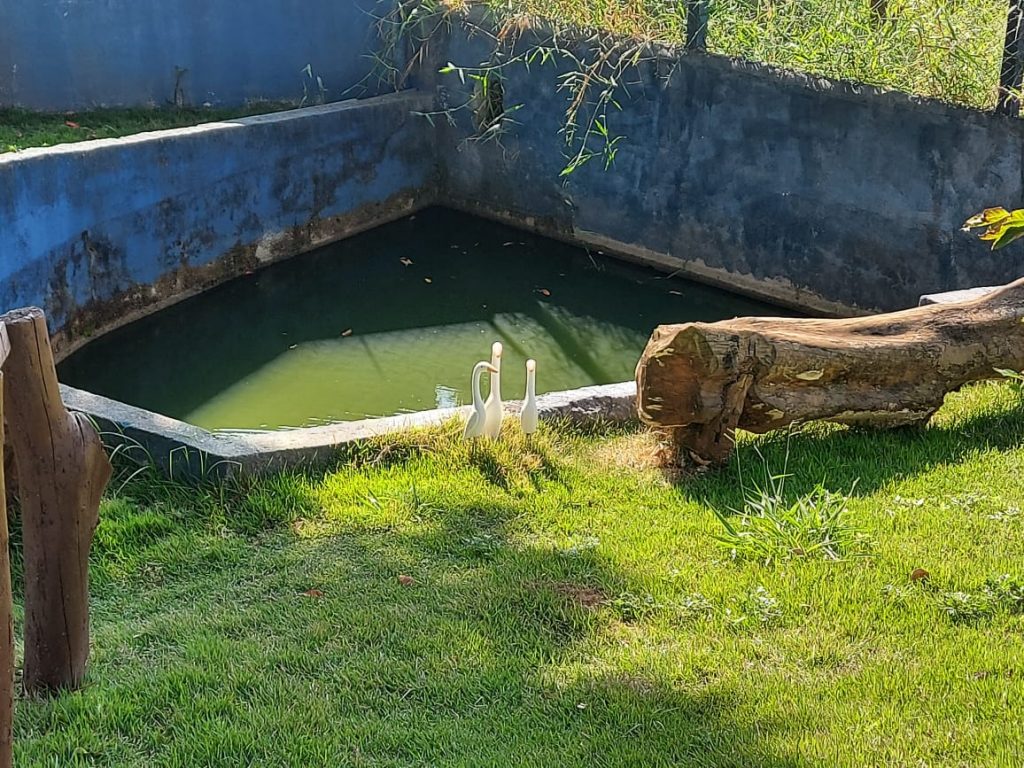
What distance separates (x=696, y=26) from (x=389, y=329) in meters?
3.25

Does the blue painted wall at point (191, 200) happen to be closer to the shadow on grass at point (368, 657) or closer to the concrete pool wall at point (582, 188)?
the concrete pool wall at point (582, 188)

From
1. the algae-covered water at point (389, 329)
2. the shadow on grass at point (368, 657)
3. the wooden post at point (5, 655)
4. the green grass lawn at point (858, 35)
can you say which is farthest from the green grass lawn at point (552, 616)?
the green grass lawn at point (858, 35)

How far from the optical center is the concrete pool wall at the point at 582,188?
8.11 metres

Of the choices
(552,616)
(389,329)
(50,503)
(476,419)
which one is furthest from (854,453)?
(389,329)

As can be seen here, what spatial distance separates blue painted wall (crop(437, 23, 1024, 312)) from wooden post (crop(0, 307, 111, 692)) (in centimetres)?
621

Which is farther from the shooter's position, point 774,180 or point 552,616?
point 774,180

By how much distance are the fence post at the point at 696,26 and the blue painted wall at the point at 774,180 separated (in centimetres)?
13

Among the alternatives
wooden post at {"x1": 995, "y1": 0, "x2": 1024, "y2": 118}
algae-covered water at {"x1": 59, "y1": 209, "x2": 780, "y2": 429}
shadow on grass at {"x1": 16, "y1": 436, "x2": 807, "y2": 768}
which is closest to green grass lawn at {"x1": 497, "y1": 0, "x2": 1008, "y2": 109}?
wooden post at {"x1": 995, "y1": 0, "x2": 1024, "y2": 118}

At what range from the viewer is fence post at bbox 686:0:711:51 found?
30.4 feet

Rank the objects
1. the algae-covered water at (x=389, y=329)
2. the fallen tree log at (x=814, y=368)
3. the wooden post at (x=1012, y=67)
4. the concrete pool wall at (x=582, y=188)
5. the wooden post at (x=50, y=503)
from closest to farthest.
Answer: the wooden post at (x=50, y=503)
the fallen tree log at (x=814, y=368)
the wooden post at (x=1012, y=67)
the algae-covered water at (x=389, y=329)
the concrete pool wall at (x=582, y=188)

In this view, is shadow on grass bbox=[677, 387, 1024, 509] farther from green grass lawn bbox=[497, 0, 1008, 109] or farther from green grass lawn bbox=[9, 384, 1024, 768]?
green grass lawn bbox=[497, 0, 1008, 109]

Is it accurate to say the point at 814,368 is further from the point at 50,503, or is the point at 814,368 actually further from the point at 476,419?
the point at 50,503

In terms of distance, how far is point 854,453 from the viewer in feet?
18.2

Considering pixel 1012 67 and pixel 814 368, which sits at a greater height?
pixel 1012 67
